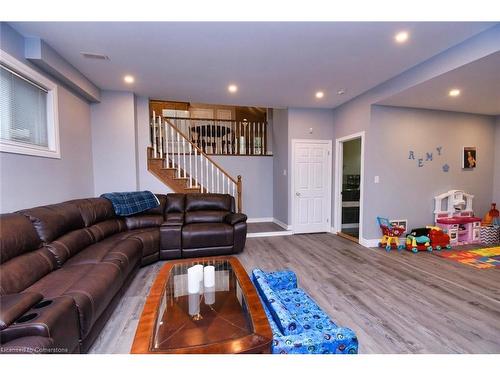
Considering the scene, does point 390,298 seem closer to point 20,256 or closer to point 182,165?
point 20,256

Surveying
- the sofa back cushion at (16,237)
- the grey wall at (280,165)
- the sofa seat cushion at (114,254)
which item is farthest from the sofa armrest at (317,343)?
the grey wall at (280,165)

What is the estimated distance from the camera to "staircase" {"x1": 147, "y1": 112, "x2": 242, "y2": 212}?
490 cm

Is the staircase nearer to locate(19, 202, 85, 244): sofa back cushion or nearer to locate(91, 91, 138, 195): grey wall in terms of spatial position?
locate(91, 91, 138, 195): grey wall

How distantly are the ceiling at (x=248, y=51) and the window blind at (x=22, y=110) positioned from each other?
0.53m

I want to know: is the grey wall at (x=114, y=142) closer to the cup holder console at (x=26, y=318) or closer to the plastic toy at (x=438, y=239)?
the cup holder console at (x=26, y=318)

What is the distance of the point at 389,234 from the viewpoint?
4.05 metres

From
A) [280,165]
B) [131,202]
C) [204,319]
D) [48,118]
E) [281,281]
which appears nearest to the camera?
[204,319]

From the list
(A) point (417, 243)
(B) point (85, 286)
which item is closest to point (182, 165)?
(B) point (85, 286)

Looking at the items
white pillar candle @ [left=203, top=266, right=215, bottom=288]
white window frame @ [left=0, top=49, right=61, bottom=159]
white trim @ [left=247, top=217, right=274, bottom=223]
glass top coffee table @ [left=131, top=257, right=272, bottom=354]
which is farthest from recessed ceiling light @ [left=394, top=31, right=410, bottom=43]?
white trim @ [left=247, top=217, right=274, bottom=223]

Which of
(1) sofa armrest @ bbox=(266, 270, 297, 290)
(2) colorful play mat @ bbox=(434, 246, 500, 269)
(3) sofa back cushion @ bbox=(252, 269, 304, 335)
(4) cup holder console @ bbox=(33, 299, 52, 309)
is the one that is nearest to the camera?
(3) sofa back cushion @ bbox=(252, 269, 304, 335)

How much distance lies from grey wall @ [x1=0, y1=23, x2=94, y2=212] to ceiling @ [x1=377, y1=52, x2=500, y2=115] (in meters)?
4.87

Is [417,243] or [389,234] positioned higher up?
[389,234]

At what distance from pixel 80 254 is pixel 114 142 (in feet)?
8.16

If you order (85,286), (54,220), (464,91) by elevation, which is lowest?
(85,286)
